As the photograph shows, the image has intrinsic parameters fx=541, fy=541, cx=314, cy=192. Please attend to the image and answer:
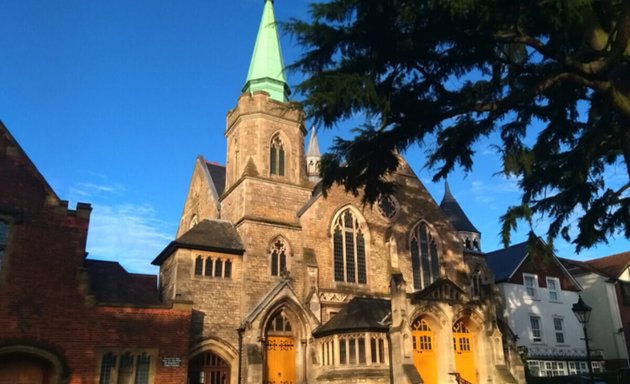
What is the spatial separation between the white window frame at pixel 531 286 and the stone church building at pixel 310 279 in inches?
242

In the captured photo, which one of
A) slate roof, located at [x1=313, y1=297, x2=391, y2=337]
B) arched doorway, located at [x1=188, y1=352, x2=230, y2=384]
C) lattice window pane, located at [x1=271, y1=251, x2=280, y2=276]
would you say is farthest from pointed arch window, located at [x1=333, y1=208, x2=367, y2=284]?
arched doorway, located at [x1=188, y1=352, x2=230, y2=384]

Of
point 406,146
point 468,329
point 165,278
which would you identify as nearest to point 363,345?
point 468,329

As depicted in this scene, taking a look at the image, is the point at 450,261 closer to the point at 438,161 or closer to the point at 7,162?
the point at 438,161

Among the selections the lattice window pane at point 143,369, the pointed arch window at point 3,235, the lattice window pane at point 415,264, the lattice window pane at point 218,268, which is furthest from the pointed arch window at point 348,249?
the pointed arch window at point 3,235

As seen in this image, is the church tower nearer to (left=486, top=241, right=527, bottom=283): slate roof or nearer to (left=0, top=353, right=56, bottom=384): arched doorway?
(left=0, top=353, right=56, bottom=384): arched doorway

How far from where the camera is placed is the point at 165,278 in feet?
83.4

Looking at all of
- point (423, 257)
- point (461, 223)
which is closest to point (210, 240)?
point (423, 257)

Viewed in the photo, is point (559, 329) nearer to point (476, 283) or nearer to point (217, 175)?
point (476, 283)

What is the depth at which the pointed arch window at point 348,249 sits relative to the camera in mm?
27927

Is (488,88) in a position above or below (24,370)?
above

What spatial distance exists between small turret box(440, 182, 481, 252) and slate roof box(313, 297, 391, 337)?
1204 cm

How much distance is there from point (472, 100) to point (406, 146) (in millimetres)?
2064

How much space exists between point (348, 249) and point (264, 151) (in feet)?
22.4

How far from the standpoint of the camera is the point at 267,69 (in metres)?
31.5
